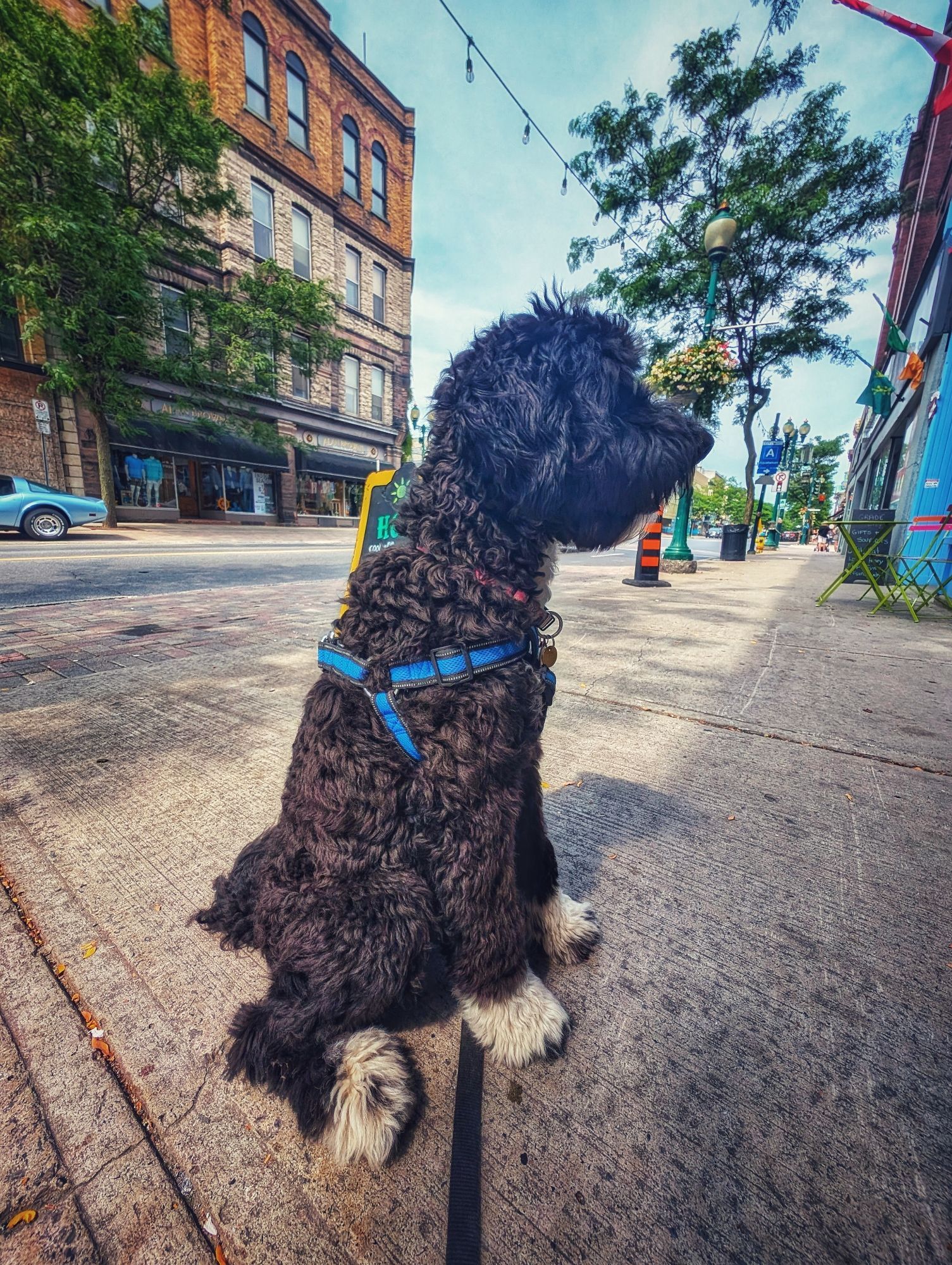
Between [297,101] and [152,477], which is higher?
[297,101]

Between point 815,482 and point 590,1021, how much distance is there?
7298cm

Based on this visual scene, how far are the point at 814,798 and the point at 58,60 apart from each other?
23.0m

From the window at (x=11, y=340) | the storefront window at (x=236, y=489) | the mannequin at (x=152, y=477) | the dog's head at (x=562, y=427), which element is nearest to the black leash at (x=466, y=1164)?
the dog's head at (x=562, y=427)

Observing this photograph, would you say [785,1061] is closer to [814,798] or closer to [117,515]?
[814,798]

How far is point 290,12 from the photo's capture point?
64.8 feet

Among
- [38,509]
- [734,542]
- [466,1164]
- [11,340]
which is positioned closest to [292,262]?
[11,340]

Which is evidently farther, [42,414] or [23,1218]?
[42,414]

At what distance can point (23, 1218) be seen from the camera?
2.97 feet

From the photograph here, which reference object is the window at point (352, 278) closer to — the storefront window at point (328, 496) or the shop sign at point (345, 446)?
the shop sign at point (345, 446)

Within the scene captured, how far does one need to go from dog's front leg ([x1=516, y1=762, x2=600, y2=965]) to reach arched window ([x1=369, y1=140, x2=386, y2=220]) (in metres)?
31.9

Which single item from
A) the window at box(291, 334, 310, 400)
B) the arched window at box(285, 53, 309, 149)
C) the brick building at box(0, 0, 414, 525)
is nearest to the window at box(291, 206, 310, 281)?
the brick building at box(0, 0, 414, 525)

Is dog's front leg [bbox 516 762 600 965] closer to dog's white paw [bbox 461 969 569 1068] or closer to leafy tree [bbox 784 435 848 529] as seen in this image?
dog's white paw [bbox 461 969 569 1068]

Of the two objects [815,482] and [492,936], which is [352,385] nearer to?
[492,936]

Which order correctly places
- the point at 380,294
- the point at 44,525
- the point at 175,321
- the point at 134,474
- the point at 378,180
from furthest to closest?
1. the point at 380,294
2. the point at 378,180
3. the point at 134,474
4. the point at 175,321
5. the point at 44,525
